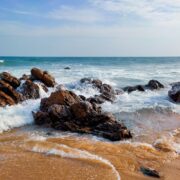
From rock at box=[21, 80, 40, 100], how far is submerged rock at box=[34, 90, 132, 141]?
2741 mm

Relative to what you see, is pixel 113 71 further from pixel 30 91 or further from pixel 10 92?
pixel 10 92

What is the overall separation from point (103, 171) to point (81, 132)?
10.2 feet

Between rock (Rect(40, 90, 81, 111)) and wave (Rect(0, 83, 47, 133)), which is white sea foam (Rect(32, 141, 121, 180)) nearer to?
wave (Rect(0, 83, 47, 133))

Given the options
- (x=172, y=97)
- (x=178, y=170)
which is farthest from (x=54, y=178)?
(x=172, y=97)

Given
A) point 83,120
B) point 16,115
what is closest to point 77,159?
point 83,120

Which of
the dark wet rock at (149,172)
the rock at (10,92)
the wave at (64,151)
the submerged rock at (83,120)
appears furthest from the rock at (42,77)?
the dark wet rock at (149,172)

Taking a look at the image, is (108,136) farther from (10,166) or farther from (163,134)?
(10,166)

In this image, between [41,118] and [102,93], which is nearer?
[41,118]

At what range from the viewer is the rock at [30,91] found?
13.8m

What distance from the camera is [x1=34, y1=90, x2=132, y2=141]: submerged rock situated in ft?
29.6

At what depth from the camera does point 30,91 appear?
14.0 meters

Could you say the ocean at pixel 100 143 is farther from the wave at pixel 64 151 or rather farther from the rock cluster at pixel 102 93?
the rock cluster at pixel 102 93

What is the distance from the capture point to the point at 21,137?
340 inches

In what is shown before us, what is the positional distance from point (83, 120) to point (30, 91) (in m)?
4.72
